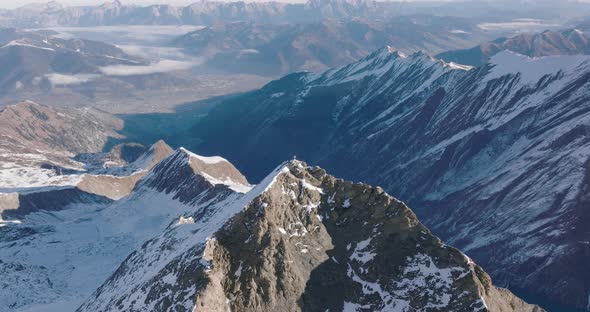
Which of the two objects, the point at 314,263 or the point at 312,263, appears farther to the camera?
the point at 314,263

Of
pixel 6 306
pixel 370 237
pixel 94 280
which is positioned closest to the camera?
pixel 370 237

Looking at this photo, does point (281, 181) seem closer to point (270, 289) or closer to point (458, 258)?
point (270, 289)

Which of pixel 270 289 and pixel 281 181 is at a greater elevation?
pixel 281 181

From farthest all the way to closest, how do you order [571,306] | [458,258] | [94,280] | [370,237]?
[571,306] → [94,280] → [370,237] → [458,258]

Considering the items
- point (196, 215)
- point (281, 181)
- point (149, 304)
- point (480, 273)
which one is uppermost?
point (281, 181)

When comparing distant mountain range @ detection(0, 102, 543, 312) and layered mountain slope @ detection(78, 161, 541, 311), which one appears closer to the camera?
layered mountain slope @ detection(78, 161, 541, 311)

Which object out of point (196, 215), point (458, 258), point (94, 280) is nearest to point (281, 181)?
point (458, 258)

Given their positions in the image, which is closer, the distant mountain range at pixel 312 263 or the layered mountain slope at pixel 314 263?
the layered mountain slope at pixel 314 263

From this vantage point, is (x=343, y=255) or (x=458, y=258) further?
(x=343, y=255)
